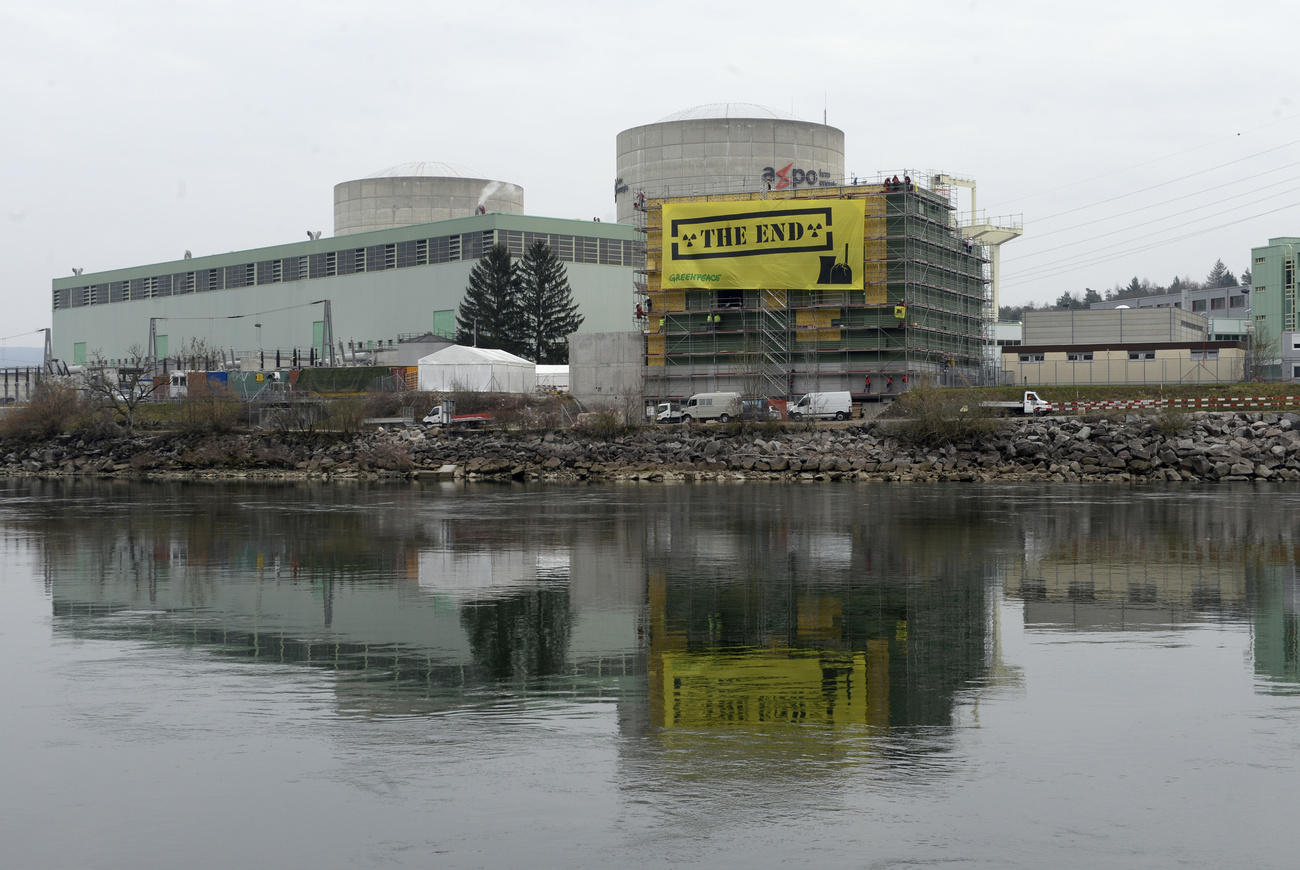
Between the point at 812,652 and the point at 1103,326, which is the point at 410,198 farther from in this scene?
the point at 812,652

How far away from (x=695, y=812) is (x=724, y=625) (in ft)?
30.6

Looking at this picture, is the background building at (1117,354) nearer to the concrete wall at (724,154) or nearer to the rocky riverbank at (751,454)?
the rocky riverbank at (751,454)

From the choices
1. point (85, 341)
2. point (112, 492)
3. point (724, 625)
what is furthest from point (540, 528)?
point (85, 341)

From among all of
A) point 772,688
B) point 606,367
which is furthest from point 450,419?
point 772,688

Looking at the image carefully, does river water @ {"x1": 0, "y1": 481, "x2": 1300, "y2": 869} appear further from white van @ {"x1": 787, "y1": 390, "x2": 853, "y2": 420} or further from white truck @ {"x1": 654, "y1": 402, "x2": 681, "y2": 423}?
white truck @ {"x1": 654, "y1": 402, "x2": 681, "y2": 423}

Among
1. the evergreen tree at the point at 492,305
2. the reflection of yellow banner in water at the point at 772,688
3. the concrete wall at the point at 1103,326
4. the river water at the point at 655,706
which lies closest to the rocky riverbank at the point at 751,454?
the evergreen tree at the point at 492,305

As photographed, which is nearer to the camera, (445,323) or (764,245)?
(764,245)

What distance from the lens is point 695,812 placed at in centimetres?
1052

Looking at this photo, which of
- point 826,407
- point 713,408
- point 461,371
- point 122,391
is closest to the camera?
point 826,407

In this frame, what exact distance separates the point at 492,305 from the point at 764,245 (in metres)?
31.4

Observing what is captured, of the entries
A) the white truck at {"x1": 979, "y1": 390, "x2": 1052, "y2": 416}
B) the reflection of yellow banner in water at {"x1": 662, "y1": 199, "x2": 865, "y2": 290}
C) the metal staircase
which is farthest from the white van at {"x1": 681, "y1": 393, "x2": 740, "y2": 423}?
the white truck at {"x1": 979, "y1": 390, "x2": 1052, "y2": 416}

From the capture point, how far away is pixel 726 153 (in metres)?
109

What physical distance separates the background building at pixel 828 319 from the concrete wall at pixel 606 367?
131 centimetres

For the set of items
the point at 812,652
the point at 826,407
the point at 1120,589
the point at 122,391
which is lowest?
the point at 812,652
